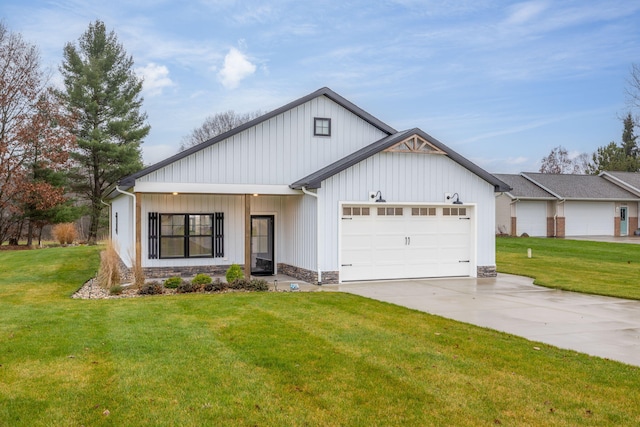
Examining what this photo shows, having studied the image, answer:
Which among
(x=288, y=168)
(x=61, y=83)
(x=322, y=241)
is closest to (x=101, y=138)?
(x=61, y=83)

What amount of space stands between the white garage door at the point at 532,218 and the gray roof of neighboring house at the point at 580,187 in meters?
1.38

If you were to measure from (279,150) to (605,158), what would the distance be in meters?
51.9

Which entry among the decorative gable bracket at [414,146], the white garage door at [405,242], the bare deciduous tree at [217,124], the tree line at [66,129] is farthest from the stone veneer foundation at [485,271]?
the bare deciduous tree at [217,124]

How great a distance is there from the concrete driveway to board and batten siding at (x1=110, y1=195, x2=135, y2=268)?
665cm

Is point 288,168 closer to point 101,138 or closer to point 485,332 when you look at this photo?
point 485,332

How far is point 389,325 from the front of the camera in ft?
26.8

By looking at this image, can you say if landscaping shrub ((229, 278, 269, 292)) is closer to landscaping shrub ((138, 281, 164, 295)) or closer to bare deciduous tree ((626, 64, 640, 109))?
landscaping shrub ((138, 281, 164, 295))

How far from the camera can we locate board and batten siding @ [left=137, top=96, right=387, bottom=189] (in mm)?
13911

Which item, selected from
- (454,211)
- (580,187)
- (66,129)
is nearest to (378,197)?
(454,211)

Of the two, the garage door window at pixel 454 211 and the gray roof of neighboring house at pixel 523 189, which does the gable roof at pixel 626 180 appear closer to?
the gray roof of neighboring house at pixel 523 189

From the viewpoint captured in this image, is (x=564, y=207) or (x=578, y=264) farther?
(x=564, y=207)

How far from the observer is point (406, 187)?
14180 millimetres

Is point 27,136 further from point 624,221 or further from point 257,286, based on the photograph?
point 624,221

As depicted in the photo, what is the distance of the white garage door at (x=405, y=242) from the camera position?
13852mm
